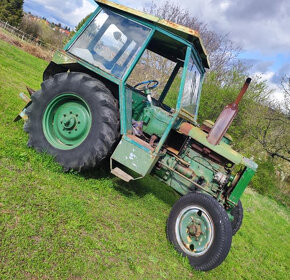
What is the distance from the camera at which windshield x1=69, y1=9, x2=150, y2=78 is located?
155 inches

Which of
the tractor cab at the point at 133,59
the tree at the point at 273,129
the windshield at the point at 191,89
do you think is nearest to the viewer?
the tractor cab at the point at 133,59

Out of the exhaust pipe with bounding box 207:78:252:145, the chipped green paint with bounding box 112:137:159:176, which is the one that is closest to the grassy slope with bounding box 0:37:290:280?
the chipped green paint with bounding box 112:137:159:176

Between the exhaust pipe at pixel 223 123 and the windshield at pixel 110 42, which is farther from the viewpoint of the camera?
the windshield at pixel 110 42

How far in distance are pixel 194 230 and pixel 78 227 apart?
4.79 ft

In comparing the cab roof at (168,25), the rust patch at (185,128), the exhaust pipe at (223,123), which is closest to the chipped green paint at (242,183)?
the exhaust pipe at (223,123)

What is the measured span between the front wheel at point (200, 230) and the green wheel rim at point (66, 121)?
1.69 meters

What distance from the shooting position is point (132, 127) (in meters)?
4.11

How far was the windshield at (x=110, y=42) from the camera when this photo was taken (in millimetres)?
3941

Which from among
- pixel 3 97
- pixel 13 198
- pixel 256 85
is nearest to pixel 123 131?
pixel 13 198

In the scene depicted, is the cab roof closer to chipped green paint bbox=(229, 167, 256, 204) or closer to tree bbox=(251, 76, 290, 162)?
chipped green paint bbox=(229, 167, 256, 204)

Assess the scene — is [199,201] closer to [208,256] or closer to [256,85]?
[208,256]

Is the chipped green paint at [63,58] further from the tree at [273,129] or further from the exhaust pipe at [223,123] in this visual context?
the tree at [273,129]

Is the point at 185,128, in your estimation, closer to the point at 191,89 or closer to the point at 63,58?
the point at 191,89

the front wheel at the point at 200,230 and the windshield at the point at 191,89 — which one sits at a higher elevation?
the windshield at the point at 191,89
